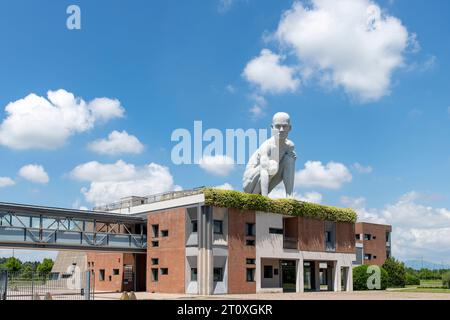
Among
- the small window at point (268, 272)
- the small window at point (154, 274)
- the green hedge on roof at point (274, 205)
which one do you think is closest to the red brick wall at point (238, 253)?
the green hedge on roof at point (274, 205)

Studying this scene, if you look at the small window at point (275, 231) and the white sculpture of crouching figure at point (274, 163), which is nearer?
the small window at point (275, 231)

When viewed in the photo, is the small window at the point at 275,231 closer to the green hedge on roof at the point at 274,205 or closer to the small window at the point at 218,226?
the green hedge on roof at the point at 274,205

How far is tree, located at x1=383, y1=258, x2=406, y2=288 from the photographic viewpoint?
68875 mm

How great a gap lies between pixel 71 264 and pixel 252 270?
68.8 feet

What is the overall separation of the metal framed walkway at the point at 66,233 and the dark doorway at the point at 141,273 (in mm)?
2019

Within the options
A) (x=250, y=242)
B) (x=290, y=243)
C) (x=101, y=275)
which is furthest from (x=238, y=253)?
(x=101, y=275)

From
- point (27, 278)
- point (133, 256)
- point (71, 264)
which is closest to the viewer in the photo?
point (27, 278)

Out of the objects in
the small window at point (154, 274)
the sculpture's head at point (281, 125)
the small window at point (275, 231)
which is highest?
the sculpture's head at point (281, 125)

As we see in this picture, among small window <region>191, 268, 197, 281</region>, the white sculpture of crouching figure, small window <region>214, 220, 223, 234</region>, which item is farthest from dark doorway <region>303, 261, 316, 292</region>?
small window <region>191, 268, 197, 281</region>

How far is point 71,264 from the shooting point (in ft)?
181

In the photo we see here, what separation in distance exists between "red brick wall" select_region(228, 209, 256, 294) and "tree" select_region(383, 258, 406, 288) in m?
32.2

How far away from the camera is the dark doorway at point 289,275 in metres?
46.3
